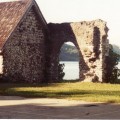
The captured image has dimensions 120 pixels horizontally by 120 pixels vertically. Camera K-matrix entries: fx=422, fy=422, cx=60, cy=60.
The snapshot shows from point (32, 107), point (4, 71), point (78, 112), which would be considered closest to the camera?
point (78, 112)

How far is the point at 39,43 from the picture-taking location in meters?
33.2

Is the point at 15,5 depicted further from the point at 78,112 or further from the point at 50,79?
the point at 78,112

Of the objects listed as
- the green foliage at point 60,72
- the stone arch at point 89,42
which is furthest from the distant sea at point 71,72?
the stone arch at point 89,42

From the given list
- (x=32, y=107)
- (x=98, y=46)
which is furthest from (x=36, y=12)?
(x=32, y=107)

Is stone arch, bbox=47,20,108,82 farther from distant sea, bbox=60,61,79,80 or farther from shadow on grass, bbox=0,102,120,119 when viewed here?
shadow on grass, bbox=0,102,120,119

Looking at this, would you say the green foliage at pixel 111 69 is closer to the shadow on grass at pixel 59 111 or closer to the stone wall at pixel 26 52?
the stone wall at pixel 26 52

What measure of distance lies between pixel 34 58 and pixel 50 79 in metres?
2.32

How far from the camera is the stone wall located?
30.0 meters

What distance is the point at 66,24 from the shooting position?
32531 mm

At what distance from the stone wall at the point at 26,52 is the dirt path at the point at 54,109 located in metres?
12.9

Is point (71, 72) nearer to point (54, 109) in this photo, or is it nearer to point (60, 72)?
point (60, 72)

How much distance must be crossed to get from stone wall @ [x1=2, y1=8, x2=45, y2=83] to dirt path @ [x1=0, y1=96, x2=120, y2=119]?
42.4ft

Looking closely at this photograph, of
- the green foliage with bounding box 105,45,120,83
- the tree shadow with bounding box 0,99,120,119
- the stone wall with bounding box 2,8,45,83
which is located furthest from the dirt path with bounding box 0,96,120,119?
the green foliage with bounding box 105,45,120,83

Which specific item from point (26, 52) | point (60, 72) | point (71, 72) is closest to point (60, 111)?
point (26, 52)
